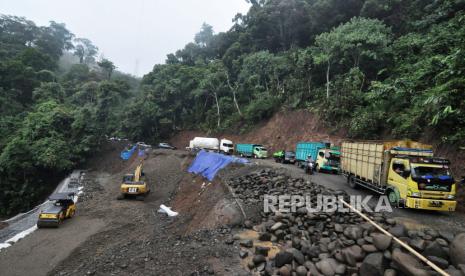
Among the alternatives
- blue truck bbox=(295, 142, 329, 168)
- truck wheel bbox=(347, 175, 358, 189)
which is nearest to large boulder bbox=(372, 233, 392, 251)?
truck wheel bbox=(347, 175, 358, 189)

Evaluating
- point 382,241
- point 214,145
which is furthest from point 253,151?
point 382,241

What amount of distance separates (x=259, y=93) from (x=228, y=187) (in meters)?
31.2

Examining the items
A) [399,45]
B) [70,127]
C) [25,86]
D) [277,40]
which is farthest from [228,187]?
[25,86]

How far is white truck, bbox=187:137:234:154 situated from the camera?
128 feet

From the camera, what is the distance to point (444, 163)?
421 inches

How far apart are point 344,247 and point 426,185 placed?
4639 millimetres

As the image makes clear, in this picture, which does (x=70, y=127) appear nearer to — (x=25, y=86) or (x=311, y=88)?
(x=25, y=86)

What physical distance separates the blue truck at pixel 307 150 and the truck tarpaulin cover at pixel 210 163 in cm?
581

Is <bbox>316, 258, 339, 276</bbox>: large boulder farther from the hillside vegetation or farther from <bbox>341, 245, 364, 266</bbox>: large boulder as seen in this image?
the hillside vegetation

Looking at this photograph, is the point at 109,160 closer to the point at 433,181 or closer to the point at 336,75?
the point at 336,75

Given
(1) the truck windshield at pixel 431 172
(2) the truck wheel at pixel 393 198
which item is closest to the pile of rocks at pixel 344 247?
(2) the truck wheel at pixel 393 198

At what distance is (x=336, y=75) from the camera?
108 ft

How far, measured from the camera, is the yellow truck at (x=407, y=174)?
10227 millimetres

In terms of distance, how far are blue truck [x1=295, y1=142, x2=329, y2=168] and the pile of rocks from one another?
495 inches
